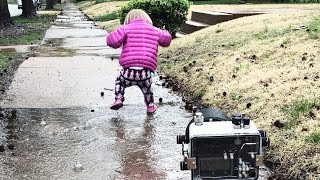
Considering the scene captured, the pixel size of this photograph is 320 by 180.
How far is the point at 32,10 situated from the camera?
28.9 metres

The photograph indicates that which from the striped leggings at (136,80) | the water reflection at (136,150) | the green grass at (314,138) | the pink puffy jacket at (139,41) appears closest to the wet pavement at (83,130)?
the water reflection at (136,150)

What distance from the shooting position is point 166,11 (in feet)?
43.7

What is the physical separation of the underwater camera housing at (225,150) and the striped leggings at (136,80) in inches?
127

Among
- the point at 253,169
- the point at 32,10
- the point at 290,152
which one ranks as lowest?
the point at 32,10

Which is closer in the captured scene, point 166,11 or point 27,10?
point 166,11

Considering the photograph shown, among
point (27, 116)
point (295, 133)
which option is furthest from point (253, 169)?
point (27, 116)

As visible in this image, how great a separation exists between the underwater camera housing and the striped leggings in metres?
3.22

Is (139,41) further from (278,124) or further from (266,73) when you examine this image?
(278,124)

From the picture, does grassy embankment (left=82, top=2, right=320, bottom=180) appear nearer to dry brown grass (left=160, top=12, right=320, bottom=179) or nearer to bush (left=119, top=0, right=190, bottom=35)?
dry brown grass (left=160, top=12, right=320, bottom=179)

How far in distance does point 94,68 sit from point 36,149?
16.6 ft

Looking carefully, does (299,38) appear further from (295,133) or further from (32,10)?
(32,10)

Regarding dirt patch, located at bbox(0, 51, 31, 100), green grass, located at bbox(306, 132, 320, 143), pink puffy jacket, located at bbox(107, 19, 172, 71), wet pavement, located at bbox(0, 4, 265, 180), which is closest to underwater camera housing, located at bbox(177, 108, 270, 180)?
wet pavement, located at bbox(0, 4, 265, 180)

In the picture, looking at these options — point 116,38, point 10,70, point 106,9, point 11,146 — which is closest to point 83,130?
point 11,146

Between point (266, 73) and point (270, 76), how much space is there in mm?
197
